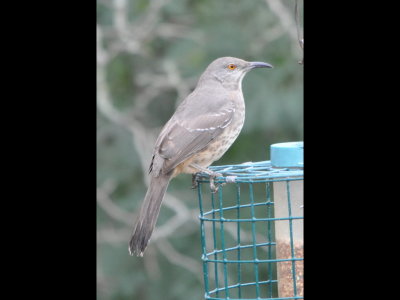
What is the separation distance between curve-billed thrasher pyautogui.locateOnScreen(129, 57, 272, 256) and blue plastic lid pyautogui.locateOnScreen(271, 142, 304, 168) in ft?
1.78

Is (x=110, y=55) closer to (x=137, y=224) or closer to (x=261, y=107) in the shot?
(x=261, y=107)

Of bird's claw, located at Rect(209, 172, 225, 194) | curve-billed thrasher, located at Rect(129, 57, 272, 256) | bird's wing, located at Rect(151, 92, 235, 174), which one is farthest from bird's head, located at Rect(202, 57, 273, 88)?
bird's claw, located at Rect(209, 172, 225, 194)

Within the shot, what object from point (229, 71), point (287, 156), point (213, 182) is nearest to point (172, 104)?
point (229, 71)

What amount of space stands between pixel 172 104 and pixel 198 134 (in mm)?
5214

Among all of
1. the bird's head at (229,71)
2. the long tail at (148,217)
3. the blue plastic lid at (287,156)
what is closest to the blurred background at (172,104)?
the bird's head at (229,71)

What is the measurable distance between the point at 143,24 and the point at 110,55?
1.97ft

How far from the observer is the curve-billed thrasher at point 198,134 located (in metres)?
5.08

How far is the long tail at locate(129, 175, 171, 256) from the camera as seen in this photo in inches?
190

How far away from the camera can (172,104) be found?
10727mm

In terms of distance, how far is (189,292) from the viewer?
9.54m

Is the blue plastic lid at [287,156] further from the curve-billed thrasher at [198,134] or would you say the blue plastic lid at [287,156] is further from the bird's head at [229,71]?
the bird's head at [229,71]

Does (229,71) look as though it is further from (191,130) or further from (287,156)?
(287,156)
